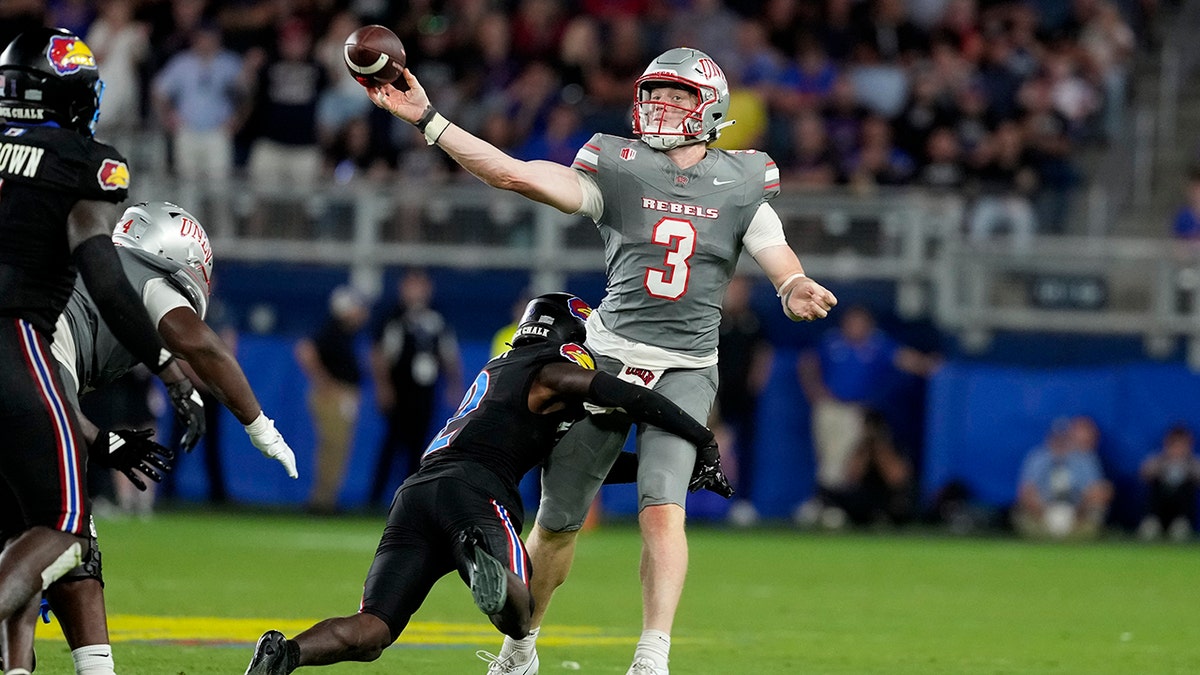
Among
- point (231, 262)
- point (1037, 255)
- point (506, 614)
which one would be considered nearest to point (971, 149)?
point (1037, 255)

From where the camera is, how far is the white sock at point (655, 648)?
229 inches

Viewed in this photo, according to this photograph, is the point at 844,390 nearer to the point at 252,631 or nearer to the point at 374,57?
the point at 252,631

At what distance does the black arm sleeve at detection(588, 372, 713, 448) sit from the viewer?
19.4ft

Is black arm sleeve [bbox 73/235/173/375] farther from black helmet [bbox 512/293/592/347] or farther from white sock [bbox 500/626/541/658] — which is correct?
white sock [bbox 500/626/541/658]

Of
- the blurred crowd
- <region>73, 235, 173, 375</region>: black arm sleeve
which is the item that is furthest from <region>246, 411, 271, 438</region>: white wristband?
the blurred crowd

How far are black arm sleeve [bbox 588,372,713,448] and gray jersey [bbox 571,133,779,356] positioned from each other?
15.1 inches

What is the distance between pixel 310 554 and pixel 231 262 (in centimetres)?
486

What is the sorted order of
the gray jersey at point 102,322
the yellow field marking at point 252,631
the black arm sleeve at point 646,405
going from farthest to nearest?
the yellow field marking at point 252,631, the black arm sleeve at point 646,405, the gray jersey at point 102,322

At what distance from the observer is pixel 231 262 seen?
624 inches

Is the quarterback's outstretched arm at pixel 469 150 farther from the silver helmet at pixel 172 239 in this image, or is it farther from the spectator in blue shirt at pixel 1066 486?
the spectator in blue shirt at pixel 1066 486

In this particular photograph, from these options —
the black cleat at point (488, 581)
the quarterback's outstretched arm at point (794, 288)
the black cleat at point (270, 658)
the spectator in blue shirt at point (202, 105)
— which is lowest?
the black cleat at point (270, 658)

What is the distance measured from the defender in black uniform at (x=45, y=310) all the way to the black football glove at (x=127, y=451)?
1.56 ft

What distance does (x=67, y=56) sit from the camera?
5242 mm

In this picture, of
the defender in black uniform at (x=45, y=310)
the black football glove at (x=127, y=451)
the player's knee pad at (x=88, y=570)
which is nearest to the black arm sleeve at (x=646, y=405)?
the black football glove at (x=127, y=451)
